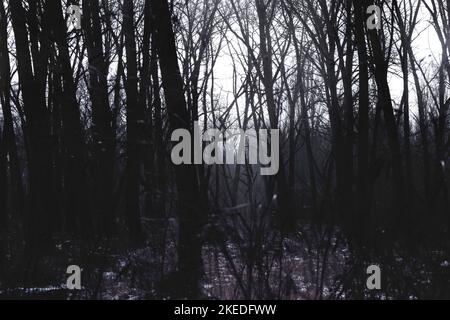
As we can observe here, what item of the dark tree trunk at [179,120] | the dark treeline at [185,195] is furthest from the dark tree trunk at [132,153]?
the dark tree trunk at [179,120]

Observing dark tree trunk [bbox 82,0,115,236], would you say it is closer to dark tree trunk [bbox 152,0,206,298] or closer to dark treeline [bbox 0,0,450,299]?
dark treeline [bbox 0,0,450,299]

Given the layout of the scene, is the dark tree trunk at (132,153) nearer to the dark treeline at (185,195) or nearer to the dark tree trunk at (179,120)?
the dark treeline at (185,195)

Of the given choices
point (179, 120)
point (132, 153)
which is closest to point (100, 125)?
point (132, 153)

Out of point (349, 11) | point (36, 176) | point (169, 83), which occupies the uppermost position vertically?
point (349, 11)

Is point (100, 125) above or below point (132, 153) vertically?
above

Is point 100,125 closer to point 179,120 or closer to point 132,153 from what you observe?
point 132,153

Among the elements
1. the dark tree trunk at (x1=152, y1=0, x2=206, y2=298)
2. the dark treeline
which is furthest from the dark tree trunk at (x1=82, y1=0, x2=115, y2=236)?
the dark tree trunk at (x1=152, y1=0, x2=206, y2=298)

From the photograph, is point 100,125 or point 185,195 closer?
point 185,195

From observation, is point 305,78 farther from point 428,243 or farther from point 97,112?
point 428,243

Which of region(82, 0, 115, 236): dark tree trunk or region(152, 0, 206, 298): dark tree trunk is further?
region(82, 0, 115, 236): dark tree trunk

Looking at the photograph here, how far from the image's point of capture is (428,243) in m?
10.6
